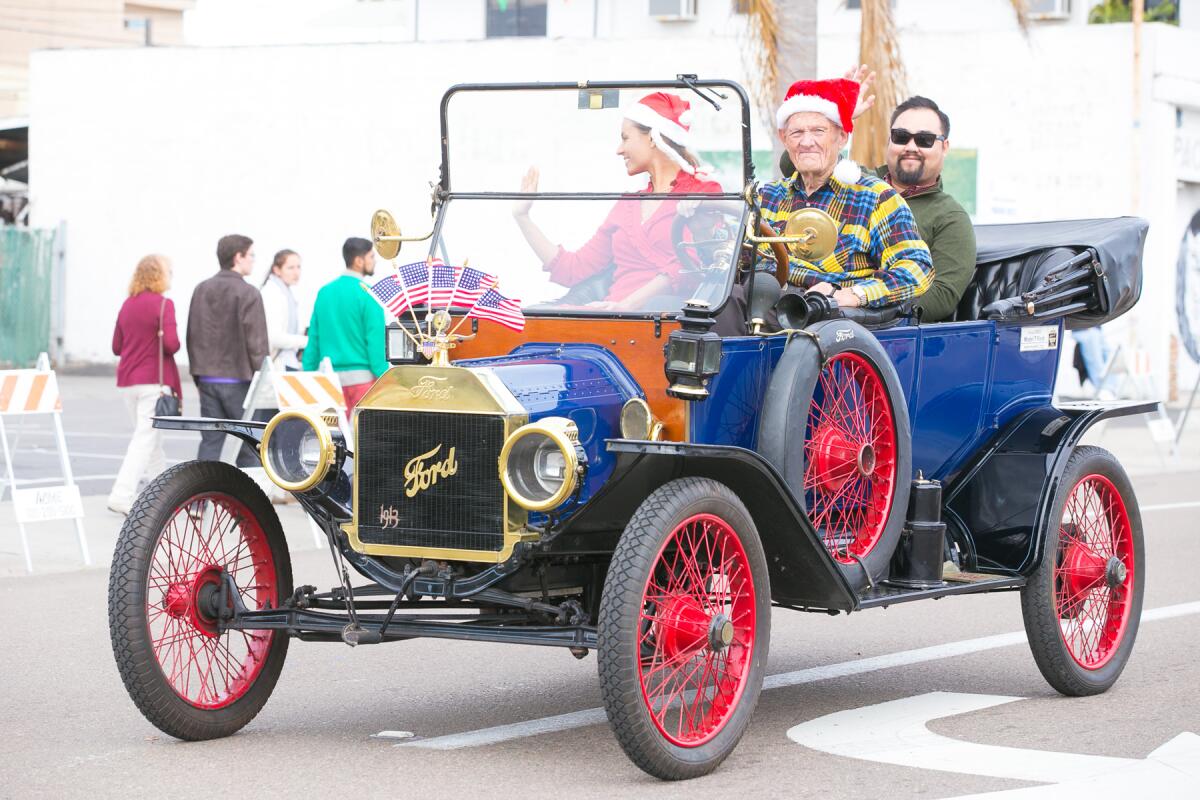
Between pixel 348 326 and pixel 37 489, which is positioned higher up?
pixel 348 326

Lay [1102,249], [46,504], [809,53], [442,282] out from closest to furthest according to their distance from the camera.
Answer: [442,282] < [1102,249] < [46,504] < [809,53]

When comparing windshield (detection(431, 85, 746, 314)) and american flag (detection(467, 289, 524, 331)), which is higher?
windshield (detection(431, 85, 746, 314))

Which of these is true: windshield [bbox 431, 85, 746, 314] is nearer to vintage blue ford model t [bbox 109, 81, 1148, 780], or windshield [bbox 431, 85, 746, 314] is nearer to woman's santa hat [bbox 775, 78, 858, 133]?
vintage blue ford model t [bbox 109, 81, 1148, 780]

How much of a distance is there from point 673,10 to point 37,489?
2256 cm

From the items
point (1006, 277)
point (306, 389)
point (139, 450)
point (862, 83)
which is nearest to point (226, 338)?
point (139, 450)

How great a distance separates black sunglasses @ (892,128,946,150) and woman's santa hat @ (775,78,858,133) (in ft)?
2.59

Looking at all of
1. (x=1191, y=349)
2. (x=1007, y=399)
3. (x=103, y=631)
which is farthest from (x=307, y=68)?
(x=1007, y=399)

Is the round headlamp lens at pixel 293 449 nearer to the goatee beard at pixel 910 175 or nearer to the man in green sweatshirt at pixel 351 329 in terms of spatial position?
the goatee beard at pixel 910 175

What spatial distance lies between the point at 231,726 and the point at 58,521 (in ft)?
23.2

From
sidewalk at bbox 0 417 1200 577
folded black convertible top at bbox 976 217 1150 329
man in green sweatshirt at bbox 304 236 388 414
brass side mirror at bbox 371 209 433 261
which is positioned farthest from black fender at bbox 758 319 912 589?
man in green sweatshirt at bbox 304 236 388 414

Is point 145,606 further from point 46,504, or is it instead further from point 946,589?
point 46,504

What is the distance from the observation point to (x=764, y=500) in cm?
576

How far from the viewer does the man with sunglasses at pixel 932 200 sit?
23.9 feet

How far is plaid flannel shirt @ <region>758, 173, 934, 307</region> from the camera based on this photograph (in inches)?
261
